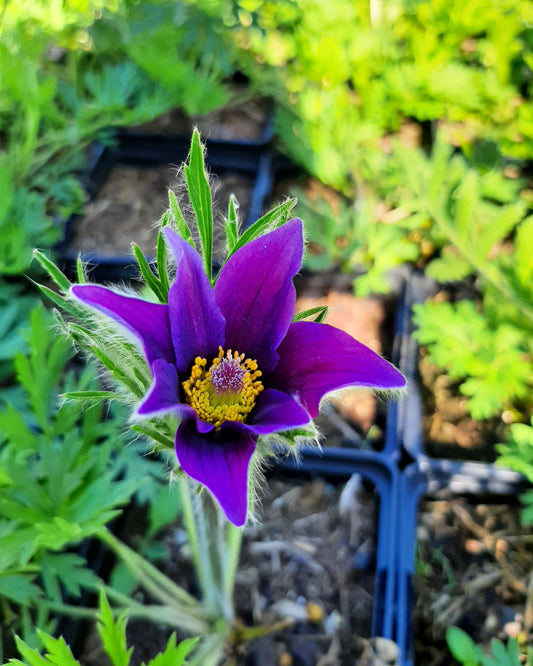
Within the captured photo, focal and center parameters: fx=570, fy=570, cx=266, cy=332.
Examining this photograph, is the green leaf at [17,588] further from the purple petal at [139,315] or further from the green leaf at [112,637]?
the purple petal at [139,315]

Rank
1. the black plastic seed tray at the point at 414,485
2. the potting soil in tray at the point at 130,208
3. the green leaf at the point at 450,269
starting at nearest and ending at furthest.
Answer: the black plastic seed tray at the point at 414,485
the green leaf at the point at 450,269
the potting soil in tray at the point at 130,208

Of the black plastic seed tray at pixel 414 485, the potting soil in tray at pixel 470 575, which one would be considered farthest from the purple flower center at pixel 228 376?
the potting soil in tray at pixel 470 575

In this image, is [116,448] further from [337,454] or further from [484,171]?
[484,171]

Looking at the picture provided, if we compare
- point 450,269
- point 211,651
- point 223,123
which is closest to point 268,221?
point 211,651

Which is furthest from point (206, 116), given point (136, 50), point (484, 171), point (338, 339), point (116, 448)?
point (338, 339)

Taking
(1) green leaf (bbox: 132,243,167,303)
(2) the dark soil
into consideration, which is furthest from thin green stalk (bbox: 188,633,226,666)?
(2) the dark soil
